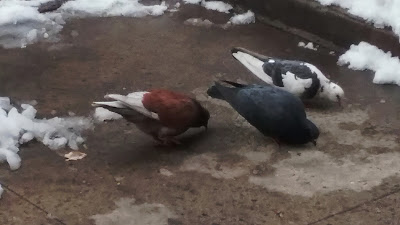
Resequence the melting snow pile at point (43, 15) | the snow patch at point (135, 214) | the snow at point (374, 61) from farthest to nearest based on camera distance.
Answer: the melting snow pile at point (43, 15) → the snow at point (374, 61) → the snow patch at point (135, 214)

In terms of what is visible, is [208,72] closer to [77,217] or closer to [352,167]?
[352,167]

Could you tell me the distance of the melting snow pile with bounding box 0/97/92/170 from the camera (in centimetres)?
395

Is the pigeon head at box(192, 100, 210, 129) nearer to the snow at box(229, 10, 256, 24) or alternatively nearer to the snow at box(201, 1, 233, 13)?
the snow at box(229, 10, 256, 24)

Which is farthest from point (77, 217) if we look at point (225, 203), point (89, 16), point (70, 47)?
point (89, 16)

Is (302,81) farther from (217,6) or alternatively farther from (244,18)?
(217,6)

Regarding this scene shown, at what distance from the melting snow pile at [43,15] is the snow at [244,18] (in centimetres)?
62

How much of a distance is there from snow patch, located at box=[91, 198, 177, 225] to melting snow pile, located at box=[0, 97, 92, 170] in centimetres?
69

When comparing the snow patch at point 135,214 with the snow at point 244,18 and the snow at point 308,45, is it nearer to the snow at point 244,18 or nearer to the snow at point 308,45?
the snow at point 308,45

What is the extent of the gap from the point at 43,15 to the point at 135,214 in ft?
10.1

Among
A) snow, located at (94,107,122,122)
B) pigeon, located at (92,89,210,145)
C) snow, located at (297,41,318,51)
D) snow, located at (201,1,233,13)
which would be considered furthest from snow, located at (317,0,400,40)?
snow, located at (94,107,122,122)

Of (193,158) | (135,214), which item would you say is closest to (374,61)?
(193,158)

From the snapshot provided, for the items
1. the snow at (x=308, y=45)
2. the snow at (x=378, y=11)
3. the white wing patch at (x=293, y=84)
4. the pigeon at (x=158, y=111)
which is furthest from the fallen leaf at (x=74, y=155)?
the snow at (x=378, y=11)

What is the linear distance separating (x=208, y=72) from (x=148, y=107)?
4.04 ft

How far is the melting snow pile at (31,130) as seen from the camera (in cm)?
395
